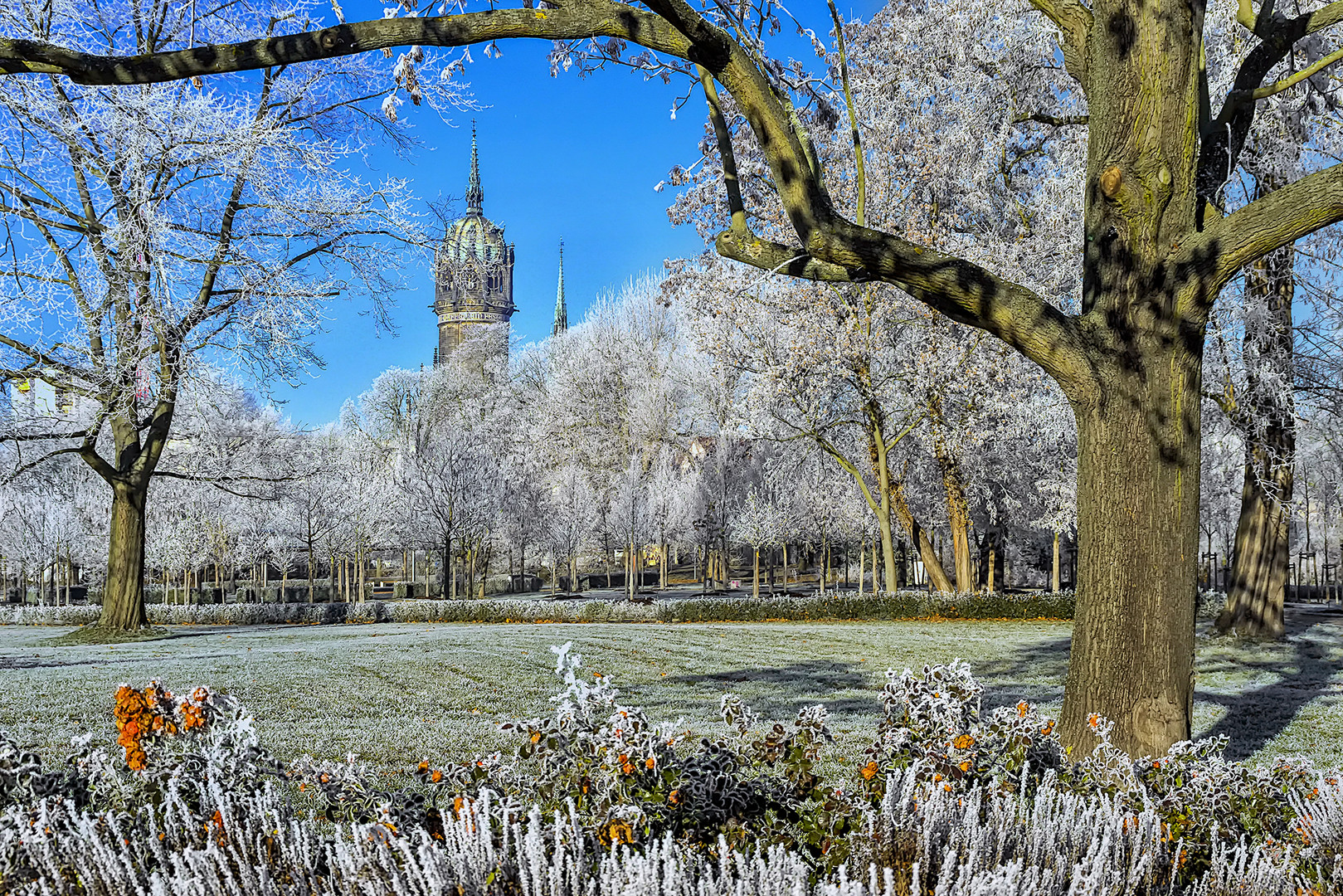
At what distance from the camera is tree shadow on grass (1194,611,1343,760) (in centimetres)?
788

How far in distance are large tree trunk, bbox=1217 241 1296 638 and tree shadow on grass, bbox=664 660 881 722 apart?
6.43 m

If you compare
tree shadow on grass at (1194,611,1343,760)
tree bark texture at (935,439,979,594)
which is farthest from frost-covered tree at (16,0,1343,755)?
tree bark texture at (935,439,979,594)

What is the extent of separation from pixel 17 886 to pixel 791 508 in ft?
93.0

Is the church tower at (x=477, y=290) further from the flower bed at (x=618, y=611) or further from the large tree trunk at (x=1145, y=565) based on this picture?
the large tree trunk at (x=1145, y=565)

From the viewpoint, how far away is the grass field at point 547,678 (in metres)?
7.57

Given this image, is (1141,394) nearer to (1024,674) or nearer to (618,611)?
(1024,674)

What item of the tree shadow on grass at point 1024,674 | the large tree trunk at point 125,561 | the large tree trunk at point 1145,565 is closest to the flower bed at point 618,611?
the tree shadow on grass at point 1024,674

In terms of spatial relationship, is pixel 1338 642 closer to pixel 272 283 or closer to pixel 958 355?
pixel 958 355

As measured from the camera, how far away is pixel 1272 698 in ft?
32.7

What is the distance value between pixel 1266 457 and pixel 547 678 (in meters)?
10.4

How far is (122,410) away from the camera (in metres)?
12.7

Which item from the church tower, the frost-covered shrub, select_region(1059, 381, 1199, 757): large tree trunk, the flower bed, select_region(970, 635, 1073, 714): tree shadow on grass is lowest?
the flower bed

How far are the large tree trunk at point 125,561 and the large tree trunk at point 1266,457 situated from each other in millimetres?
17261

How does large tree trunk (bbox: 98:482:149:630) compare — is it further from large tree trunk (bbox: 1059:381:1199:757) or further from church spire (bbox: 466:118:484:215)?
church spire (bbox: 466:118:484:215)
